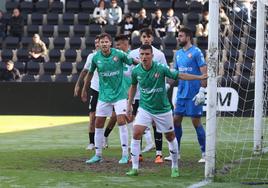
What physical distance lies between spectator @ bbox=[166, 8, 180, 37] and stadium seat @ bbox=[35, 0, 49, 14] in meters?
5.77

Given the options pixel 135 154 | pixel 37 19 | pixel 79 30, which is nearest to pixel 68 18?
pixel 79 30

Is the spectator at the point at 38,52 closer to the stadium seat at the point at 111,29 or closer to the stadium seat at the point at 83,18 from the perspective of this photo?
the stadium seat at the point at 111,29

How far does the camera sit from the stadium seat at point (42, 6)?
3019cm

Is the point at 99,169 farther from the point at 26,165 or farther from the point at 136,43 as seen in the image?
the point at 136,43

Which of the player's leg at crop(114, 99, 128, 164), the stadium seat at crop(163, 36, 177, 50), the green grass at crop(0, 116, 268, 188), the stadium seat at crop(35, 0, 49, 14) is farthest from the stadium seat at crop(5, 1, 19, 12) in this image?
the player's leg at crop(114, 99, 128, 164)

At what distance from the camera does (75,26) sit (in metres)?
28.6

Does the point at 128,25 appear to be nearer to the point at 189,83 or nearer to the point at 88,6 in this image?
the point at 88,6

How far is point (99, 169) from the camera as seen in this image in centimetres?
1116

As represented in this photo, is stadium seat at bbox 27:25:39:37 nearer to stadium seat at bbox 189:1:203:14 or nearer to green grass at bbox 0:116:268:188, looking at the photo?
stadium seat at bbox 189:1:203:14

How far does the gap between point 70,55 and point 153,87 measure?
16864 millimetres

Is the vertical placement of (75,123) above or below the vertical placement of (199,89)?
below

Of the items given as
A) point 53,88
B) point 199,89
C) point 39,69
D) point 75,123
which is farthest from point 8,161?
point 39,69

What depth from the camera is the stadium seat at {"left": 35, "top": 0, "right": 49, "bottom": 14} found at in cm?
3019

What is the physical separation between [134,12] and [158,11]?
2.48 m
